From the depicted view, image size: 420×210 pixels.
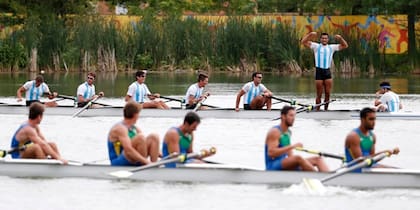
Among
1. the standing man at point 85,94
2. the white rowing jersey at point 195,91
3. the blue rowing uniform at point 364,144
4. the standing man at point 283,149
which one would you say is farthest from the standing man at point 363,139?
the standing man at point 85,94

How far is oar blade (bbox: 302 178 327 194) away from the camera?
16061mm

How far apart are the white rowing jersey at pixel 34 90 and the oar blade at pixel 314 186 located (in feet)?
43.5

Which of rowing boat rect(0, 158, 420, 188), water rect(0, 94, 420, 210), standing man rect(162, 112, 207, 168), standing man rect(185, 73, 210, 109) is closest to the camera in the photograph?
water rect(0, 94, 420, 210)

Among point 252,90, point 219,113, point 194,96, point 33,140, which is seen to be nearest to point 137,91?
point 194,96

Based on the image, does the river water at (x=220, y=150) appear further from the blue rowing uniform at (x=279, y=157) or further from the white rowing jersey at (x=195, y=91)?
the white rowing jersey at (x=195, y=91)

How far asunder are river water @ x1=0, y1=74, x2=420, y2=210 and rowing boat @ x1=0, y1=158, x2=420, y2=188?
10 centimetres

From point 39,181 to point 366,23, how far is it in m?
38.0

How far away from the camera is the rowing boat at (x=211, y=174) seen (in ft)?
53.8

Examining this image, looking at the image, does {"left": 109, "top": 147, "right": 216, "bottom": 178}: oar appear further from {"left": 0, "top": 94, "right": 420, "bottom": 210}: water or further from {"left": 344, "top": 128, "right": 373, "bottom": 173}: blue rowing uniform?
{"left": 344, "top": 128, "right": 373, "bottom": 173}: blue rowing uniform

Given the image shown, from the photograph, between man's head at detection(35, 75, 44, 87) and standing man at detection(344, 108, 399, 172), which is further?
man's head at detection(35, 75, 44, 87)

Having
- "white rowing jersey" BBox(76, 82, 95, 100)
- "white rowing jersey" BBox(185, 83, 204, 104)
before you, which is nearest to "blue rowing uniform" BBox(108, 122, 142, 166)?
"white rowing jersey" BBox(185, 83, 204, 104)

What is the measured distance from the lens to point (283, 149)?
16234 millimetres

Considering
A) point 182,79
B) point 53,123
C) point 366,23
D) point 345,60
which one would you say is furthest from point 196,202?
point 366,23

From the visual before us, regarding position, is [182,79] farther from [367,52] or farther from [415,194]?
[415,194]
